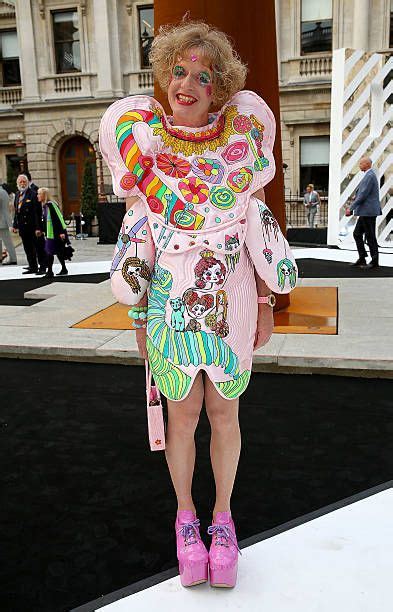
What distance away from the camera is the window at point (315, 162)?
75.6 feet

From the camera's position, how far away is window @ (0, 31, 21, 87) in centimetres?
2659

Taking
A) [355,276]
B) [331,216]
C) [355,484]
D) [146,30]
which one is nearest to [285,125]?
[146,30]

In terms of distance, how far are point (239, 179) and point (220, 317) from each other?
48 centimetres

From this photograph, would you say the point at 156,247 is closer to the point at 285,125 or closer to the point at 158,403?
the point at 158,403

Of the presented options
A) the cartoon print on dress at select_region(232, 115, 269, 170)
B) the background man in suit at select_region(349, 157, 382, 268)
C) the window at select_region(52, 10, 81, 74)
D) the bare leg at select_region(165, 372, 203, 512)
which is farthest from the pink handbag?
the window at select_region(52, 10, 81, 74)

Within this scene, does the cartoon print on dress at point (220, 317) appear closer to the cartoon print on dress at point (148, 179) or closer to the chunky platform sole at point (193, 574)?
the cartoon print on dress at point (148, 179)

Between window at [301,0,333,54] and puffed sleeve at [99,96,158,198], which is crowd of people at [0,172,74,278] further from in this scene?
window at [301,0,333,54]

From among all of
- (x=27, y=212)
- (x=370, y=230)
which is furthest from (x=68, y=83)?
(x=370, y=230)

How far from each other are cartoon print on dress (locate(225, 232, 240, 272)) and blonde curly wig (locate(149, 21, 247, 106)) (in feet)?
1.64

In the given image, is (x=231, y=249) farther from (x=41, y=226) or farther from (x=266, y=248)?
(x=41, y=226)

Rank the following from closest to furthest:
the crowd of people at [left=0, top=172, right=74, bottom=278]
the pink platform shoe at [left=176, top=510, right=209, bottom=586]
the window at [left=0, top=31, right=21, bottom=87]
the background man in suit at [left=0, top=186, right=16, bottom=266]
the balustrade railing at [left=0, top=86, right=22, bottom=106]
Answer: the pink platform shoe at [left=176, top=510, right=209, bottom=586]
the crowd of people at [left=0, top=172, right=74, bottom=278]
the background man in suit at [left=0, top=186, right=16, bottom=266]
the balustrade railing at [left=0, top=86, right=22, bottom=106]
the window at [left=0, top=31, right=21, bottom=87]

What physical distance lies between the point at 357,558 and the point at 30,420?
2267 mm

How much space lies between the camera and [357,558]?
2188 millimetres

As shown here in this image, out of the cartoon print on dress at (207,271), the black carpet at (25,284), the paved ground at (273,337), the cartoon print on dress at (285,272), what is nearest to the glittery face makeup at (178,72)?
the cartoon print on dress at (207,271)
